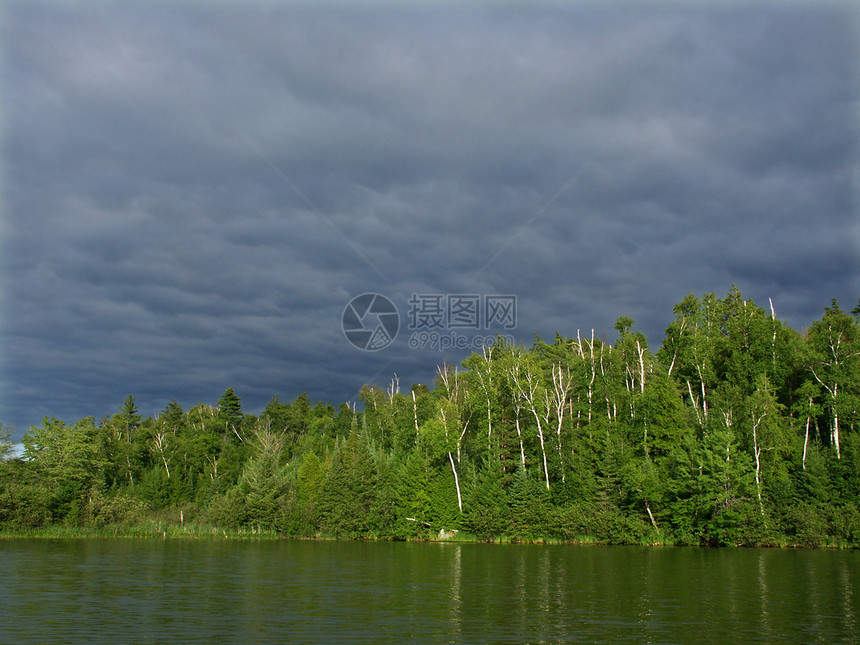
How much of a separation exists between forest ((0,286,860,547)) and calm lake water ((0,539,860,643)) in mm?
17656

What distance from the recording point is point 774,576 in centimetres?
3619

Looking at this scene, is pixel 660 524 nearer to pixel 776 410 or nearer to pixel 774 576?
pixel 776 410

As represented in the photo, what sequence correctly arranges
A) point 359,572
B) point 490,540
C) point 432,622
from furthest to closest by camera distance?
point 490,540 < point 359,572 < point 432,622

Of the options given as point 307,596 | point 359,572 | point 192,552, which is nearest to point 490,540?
point 192,552

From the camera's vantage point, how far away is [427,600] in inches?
1070

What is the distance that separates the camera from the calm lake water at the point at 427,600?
20266 millimetres

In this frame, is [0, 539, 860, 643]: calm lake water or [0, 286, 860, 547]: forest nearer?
[0, 539, 860, 643]: calm lake water

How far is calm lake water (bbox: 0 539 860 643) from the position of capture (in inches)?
798

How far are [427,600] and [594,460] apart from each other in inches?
1991

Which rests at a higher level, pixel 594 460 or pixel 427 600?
pixel 594 460

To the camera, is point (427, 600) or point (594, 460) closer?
point (427, 600)

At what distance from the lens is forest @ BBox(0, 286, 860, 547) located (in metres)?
64.4

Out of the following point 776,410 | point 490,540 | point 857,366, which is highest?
point 857,366

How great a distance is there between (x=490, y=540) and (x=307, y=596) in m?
48.1
